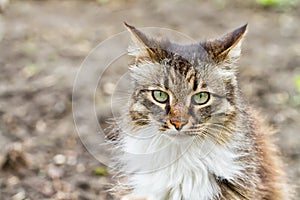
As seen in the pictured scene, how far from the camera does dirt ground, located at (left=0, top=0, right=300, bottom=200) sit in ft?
15.5

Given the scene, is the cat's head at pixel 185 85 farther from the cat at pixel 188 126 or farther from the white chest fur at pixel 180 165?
the white chest fur at pixel 180 165

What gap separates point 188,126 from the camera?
3.38 metres

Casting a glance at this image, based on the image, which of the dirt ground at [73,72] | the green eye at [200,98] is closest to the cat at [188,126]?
the green eye at [200,98]

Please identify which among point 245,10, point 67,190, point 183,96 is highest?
point 245,10

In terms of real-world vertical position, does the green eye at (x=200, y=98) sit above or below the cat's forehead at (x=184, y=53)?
below

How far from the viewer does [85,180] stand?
186 inches

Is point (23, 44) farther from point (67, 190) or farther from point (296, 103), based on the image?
point (296, 103)

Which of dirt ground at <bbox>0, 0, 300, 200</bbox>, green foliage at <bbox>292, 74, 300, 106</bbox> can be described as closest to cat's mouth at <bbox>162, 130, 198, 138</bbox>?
dirt ground at <bbox>0, 0, 300, 200</bbox>

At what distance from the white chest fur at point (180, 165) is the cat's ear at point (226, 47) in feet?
1.57

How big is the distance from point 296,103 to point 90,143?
195 cm

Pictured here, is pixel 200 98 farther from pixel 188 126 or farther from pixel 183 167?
pixel 183 167

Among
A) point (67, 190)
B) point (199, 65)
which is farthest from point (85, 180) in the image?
point (199, 65)

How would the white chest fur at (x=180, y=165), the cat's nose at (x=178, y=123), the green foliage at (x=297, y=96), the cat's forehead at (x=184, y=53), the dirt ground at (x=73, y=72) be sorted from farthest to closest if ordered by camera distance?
1. the green foliage at (x=297, y=96)
2. the dirt ground at (x=73, y=72)
3. the white chest fur at (x=180, y=165)
4. the cat's forehead at (x=184, y=53)
5. the cat's nose at (x=178, y=123)

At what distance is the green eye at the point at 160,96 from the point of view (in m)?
3.44
